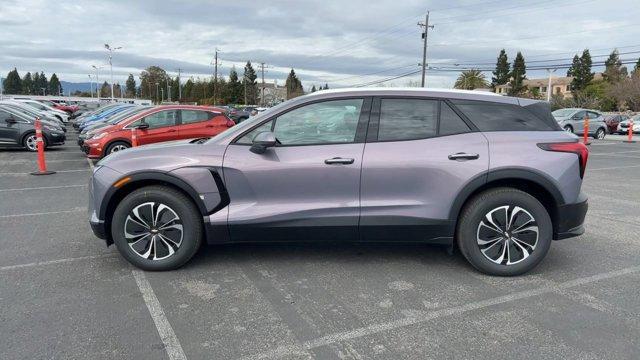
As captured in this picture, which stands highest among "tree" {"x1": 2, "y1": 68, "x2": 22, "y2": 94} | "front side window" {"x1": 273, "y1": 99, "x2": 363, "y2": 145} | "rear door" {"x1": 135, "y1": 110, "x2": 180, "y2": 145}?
"tree" {"x1": 2, "y1": 68, "x2": 22, "y2": 94}

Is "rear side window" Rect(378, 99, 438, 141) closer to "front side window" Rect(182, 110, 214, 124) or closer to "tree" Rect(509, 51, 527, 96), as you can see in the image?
"front side window" Rect(182, 110, 214, 124)

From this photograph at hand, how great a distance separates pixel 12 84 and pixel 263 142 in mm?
154929

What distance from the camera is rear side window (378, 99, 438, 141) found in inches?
164

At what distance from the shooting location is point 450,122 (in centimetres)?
421

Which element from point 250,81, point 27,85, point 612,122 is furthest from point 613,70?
point 27,85

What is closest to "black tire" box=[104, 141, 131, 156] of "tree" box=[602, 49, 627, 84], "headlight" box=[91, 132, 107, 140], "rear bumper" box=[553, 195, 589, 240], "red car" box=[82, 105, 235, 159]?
"red car" box=[82, 105, 235, 159]

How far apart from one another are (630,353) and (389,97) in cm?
263

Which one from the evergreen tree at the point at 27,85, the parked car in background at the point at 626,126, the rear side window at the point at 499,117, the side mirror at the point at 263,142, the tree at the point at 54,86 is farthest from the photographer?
the tree at the point at 54,86

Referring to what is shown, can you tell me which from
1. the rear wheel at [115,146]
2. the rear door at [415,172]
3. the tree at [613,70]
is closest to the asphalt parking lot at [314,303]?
the rear door at [415,172]

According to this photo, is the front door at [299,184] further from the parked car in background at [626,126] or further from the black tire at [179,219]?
the parked car in background at [626,126]

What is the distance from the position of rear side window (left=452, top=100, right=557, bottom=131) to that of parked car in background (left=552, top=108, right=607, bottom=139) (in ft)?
71.4

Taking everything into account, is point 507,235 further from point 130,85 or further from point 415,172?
point 130,85

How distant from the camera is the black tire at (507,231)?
4.11 meters

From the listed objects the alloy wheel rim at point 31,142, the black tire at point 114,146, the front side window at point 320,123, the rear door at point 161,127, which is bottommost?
the alloy wheel rim at point 31,142
